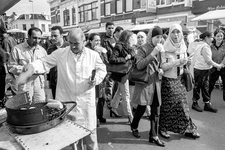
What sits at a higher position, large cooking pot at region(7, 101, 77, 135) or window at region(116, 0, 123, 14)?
window at region(116, 0, 123, 14)

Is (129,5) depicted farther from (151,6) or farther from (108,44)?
(108,44)

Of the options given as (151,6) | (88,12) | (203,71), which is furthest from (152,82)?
(88,12)

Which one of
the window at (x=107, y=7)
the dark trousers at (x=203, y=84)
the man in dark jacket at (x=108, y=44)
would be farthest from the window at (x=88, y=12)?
the dark trousers at (x=203, y=84)

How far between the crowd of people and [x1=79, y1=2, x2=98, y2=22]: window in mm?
24247

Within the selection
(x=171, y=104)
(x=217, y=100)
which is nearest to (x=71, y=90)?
(x=171, y=104)

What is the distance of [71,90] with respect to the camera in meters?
2.22

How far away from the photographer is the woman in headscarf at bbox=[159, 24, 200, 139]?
9.95 feet

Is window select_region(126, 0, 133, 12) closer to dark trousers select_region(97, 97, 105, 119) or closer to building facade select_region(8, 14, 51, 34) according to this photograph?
dark trousers select_region(97, 97, 105, 119)

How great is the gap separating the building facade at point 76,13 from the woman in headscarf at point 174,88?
24530 mm

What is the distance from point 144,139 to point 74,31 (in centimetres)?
227

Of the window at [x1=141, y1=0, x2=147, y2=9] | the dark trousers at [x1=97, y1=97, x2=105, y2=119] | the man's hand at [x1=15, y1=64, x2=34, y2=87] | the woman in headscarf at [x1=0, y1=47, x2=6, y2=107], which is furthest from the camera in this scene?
the window at [x1=141, y1=0, x2=147, y2=9]

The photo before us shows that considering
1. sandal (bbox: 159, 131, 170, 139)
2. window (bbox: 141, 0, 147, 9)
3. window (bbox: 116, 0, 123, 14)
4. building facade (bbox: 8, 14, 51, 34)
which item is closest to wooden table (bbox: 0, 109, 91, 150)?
sandal (bbox: 159, 131, 170, 139)

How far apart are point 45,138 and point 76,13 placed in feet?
105

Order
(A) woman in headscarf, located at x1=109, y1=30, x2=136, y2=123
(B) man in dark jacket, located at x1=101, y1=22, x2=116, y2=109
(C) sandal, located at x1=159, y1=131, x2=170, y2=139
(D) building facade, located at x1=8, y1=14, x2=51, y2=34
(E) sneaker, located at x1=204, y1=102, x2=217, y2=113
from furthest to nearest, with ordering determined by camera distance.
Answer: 1. (D) building facade, located at x1=8, y1=14, x2=51, y2=34
2. (E) sneaker, located at x1=204, y1=102, x2=217, y2=113
3. (B) man in dark jacket, located at x1=101, y1=22, x2=116, y2=109
4. (A) woman in headscarf, located at x1=109, y1=30, x2=136, y2=123
5. (C) sandal, located at x1=159, y1=131, x2=170, y2=139
